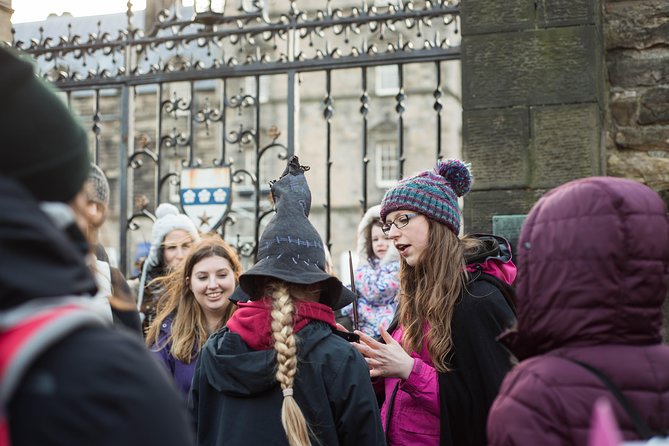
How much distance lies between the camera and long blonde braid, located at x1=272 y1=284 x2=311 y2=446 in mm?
3449

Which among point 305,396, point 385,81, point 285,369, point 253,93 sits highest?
point 385,81

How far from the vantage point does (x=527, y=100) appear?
5.71 meters

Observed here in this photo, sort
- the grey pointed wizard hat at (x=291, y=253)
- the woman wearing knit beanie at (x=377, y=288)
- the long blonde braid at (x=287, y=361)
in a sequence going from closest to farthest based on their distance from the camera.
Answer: the long blonde braid at (x=287, y=361) < the grey pointed wizard hat at (x=291, y=253) < the woman wearing knit beanie at (x=377, y=288)

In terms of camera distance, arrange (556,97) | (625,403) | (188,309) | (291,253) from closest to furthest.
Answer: (625,403) → (291,253) → (188,309) → (556,97)

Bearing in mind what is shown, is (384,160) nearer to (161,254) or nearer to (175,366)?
(161,254)

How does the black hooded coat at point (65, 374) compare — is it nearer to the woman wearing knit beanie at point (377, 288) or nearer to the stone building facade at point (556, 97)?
the stone building facade at point (556, 97)

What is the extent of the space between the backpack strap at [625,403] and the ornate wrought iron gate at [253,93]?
4392 millimetres

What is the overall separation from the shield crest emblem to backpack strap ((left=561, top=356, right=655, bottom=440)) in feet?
18.2

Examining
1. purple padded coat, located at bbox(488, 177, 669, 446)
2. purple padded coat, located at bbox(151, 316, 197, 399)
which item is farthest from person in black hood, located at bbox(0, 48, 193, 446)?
purple padded coat, located at bbox(151, 316, 197, 399)

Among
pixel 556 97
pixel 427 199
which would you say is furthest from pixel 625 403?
pixel 556 97

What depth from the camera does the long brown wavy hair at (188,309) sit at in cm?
509

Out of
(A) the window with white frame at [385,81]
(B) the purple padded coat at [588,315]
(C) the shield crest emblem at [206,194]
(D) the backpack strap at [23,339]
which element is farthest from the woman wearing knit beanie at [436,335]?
(A) the window with white frame at [385,81]

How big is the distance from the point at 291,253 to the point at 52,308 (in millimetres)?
2512

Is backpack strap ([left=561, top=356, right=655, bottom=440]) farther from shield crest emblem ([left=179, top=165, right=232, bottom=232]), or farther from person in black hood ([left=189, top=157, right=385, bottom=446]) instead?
shield crest emblem ([left=179, top=165, right=232, bottom=232])
